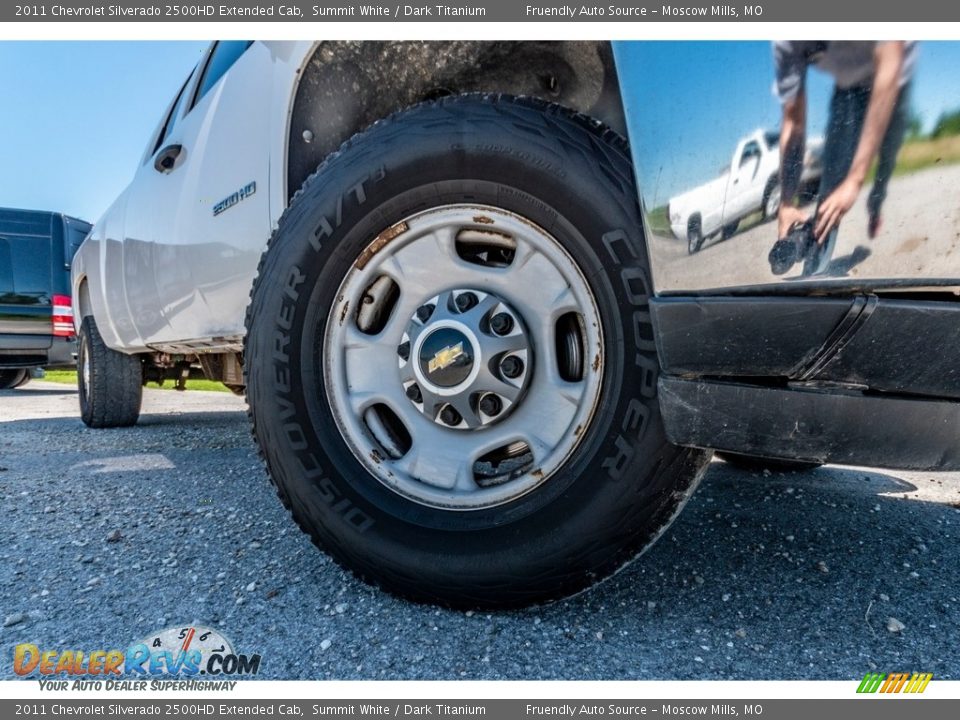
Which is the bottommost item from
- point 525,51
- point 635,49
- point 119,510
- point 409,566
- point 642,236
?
point 119,510

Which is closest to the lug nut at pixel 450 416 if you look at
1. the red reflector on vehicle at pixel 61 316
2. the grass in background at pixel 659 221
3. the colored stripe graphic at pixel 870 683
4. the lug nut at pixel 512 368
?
the lug nut at pixel 512 368

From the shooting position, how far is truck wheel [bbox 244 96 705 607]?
1.13 m

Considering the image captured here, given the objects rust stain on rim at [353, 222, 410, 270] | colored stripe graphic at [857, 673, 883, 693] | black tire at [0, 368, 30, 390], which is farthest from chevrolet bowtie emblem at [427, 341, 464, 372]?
black tire at [0, 368, 30, 390]

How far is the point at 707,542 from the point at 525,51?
4.62 feet

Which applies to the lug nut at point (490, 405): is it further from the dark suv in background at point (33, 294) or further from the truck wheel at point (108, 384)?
the dark suv in background at point (33, 294)

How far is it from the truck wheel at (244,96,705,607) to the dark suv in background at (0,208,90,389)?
25.9ft

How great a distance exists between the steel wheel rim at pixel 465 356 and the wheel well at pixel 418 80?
22.4 inches

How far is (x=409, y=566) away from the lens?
120cm

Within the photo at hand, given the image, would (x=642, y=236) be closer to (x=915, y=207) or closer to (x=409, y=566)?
(x=915, y=207)

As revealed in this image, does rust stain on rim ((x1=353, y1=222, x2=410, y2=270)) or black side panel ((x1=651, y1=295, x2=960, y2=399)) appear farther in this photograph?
rust stain on rim ((x1=353, y1=222, x2=410, y2=270))

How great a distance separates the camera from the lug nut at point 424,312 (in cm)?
131

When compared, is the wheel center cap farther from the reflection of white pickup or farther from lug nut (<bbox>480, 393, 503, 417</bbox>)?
the reflection of white pickup

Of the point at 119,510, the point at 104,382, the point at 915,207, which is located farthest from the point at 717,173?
the point at 104,382

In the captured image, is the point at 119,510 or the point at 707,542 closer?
the point at 707,542
